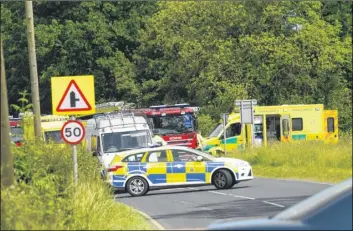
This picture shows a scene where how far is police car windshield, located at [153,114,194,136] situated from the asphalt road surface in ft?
43.0

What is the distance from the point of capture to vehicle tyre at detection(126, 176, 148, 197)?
25312mm

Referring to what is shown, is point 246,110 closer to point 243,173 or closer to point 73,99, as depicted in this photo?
point 243,173

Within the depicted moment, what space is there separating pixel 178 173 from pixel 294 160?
22.4ft

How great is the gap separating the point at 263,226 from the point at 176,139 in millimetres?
34216

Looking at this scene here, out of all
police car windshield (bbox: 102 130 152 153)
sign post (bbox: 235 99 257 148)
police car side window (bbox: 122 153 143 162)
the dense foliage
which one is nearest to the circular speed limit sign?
police car side window (bbox: 122 153 143 162)

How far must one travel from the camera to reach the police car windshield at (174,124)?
41531 mm

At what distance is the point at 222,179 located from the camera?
2539 cm

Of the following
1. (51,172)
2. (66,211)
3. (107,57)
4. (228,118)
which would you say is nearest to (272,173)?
(228,118)

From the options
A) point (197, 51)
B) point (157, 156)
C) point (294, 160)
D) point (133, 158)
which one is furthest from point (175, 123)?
point (157, 156)

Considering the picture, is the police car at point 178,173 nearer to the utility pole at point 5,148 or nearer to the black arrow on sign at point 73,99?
the black arrow on sign at point 73,99

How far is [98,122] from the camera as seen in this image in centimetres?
3138

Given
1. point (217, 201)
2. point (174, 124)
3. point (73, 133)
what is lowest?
point (217, 201)

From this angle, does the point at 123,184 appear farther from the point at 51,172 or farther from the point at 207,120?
the point at 207,120

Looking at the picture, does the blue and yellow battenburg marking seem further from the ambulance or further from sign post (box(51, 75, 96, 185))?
the ambulance
